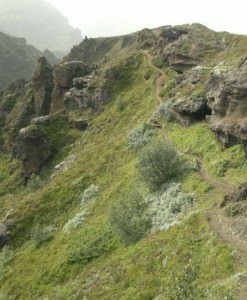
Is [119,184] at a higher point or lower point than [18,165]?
higher

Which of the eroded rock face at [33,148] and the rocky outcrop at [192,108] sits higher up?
the rocky outcrop at [192,108]

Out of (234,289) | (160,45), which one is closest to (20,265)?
(234,289)

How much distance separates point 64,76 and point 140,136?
5978 cm

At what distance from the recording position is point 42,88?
447ft

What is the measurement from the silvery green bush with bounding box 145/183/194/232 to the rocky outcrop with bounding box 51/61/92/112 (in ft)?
265

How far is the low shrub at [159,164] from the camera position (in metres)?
43.3

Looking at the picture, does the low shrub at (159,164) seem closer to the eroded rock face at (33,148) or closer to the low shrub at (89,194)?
the low shrub at (89,194)

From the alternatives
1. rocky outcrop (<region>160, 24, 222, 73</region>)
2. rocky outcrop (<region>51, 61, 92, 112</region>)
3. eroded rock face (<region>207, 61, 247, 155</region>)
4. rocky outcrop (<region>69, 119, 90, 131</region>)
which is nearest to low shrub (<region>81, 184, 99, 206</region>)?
eroded rock face (<region>207, 61, 247, 155</region>)

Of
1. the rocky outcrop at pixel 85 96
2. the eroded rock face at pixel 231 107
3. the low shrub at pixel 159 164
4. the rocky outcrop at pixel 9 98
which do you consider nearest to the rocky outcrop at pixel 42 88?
the rocky outcrop at pixel 85 96

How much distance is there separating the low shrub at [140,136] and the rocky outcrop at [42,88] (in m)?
72.6

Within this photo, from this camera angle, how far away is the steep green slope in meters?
27.1

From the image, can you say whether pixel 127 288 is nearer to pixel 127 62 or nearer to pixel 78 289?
pixel 78 289

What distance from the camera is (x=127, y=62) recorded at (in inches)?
4252

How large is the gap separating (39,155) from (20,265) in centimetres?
4416
